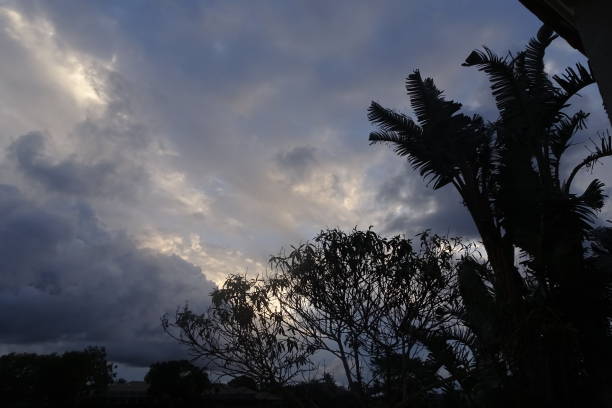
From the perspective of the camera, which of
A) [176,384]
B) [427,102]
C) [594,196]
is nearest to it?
[594,196]

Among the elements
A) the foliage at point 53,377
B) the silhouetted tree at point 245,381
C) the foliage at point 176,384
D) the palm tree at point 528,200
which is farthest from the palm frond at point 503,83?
the foliage at point 53,377

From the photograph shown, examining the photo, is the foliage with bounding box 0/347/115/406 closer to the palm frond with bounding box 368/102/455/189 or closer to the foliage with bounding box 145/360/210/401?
the foliage with bounding box 145/360/210/401

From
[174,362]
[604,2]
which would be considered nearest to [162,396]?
[174,362]

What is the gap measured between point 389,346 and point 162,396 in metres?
36.9

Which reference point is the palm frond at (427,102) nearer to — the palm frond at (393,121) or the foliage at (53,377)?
the palm frond at (393,121)

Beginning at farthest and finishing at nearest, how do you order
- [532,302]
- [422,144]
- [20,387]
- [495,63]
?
[20,387] < [422,144] < [495,63] < [532,302]

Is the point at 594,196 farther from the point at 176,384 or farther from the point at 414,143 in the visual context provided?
the point at 176,384

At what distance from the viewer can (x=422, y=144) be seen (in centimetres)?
1109

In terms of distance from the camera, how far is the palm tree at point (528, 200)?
7852mm

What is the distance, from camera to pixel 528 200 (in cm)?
873

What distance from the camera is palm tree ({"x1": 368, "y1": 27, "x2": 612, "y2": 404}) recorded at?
25.8 ft

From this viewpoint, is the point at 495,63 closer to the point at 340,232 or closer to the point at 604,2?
the point at 340,232

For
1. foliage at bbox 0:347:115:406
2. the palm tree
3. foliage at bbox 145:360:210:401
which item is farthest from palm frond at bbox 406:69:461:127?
foliage at bbox 0:347:115:406

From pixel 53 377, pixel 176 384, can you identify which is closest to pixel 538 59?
pixel 176 384
